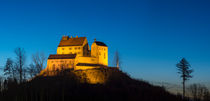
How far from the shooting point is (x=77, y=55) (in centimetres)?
7031

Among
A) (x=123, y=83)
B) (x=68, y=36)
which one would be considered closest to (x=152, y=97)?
(x=123, y=83)

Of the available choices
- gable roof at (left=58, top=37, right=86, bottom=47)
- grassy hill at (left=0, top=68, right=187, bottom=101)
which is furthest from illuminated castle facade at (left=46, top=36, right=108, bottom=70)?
grassy hill at (left=0, top=68, right=187, bottom=101)

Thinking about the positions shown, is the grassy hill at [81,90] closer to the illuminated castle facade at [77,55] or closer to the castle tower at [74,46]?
the illuminated castle facade at [77,55]

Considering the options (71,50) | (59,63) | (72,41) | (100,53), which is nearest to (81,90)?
(59,63)

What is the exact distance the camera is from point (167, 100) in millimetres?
47844

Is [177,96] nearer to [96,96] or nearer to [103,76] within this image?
[96,96]

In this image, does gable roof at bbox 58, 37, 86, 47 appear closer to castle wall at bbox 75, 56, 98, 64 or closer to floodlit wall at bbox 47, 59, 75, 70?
castle wall at bbox 75, 56, 98, 64

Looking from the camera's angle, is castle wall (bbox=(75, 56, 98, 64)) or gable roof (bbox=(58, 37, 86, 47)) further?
gable roof (bbox=(58, 37, 86, 47))

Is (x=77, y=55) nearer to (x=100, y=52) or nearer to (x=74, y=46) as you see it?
(x=74, y=46)

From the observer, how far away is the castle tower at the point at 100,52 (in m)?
73.4

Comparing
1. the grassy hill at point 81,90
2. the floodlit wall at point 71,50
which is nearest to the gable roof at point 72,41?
the floodlit wall at point 71,50

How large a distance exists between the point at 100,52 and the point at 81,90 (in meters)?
21.5

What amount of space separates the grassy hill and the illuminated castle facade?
3591 mm

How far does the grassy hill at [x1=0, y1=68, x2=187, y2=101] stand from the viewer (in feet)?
149
